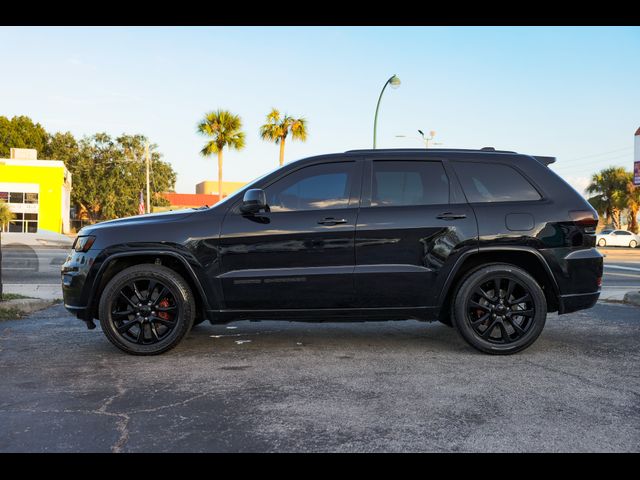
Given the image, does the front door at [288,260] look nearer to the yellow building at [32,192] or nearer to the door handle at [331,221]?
the door handle at [331,221]

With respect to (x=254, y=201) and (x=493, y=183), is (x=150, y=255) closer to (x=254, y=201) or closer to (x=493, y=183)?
(x=254, y=201)

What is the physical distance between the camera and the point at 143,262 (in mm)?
5211

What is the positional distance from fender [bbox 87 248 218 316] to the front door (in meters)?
0.20

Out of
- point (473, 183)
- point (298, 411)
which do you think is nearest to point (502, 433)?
point (298, 411)

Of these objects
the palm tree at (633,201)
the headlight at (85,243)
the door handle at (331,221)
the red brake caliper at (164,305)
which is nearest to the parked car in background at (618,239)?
the palm tree at (633,201)

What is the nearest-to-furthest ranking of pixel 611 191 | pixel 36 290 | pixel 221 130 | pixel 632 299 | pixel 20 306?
pixel 20 306, pixel 632 299, pixel 36 290, pixel 221 130, pixel 611 191

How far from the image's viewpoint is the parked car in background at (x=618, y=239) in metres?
38.0

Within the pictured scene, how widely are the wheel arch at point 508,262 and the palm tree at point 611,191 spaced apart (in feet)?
147

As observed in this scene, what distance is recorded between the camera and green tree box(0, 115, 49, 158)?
55500 millimetres

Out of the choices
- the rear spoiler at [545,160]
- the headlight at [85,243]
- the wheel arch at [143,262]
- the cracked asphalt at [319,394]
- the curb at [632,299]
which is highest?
the rear spoiler at [545,160]

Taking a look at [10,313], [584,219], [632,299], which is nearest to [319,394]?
[584,219]

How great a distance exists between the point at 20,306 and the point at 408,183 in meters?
5.33

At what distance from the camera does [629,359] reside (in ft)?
16.1
